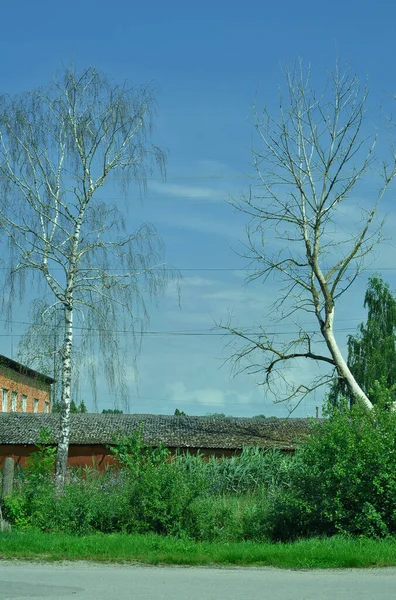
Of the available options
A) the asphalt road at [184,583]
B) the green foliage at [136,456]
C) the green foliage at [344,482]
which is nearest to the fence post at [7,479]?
the green foliage at [136,456]

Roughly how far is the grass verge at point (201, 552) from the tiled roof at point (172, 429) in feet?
65.1

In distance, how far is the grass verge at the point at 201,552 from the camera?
13.1 metres

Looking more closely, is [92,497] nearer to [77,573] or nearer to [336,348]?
[77,573]

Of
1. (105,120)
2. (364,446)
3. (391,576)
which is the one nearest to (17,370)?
(105,120)

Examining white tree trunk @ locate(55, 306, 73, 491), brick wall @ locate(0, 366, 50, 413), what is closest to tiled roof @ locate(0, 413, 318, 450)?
white tree trunk @ locate(55, 306, 73, 491)

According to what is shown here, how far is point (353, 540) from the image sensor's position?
1564cm

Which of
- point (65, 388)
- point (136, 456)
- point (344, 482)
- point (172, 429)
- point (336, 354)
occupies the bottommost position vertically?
point (344, 482)

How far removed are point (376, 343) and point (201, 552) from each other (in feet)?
165

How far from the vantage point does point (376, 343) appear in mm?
62406

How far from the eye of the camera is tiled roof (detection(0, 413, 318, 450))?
120 ft

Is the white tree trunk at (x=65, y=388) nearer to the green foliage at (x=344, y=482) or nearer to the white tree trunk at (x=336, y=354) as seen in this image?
the green foliage at (x=344, y=482)

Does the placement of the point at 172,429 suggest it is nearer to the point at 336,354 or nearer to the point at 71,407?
the point at 336,354

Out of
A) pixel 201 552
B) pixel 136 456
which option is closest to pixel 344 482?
pixel 201 552

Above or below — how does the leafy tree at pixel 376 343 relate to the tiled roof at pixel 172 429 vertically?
above
